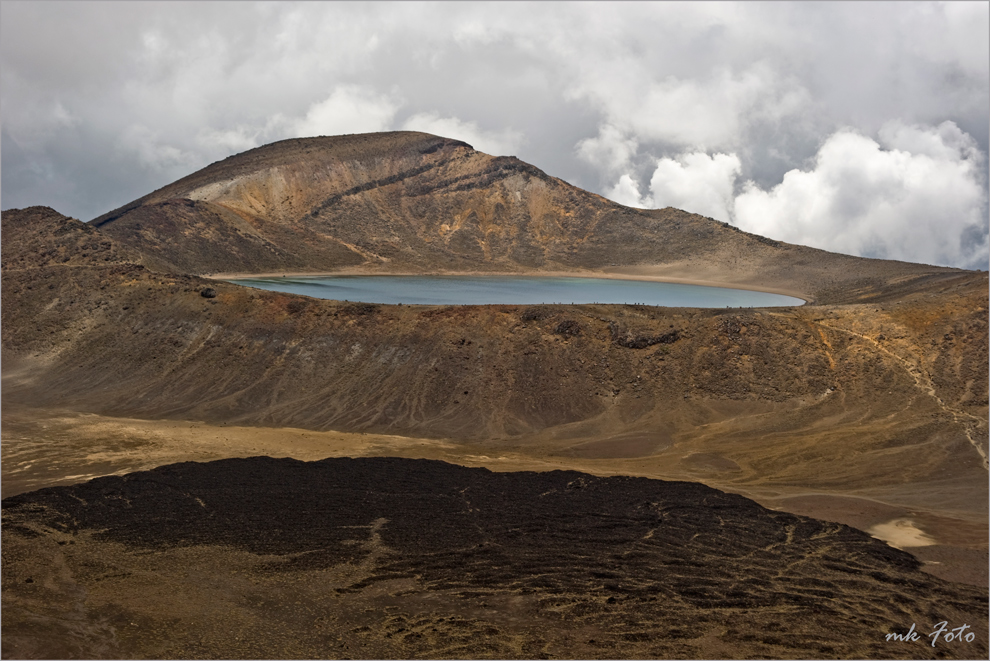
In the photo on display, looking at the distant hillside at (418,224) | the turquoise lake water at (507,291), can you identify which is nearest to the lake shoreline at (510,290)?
the turquoise lake water at (507,291)

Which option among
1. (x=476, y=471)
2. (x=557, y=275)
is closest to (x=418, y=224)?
(x=557, y=275)

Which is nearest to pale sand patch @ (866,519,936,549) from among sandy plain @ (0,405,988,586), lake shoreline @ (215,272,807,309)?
sandy plain @ (0,405,988,586)

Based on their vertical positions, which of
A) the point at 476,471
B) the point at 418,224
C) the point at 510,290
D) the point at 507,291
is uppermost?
the point at 418,224

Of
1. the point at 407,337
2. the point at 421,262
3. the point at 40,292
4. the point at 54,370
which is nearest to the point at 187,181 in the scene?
the point at 421,262

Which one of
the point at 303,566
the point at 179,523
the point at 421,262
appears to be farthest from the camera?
the point at 421,262

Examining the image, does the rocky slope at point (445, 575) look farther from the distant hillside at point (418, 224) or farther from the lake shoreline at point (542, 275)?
the distant hillside at point (418, 224)

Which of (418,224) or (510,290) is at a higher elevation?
(418,224)

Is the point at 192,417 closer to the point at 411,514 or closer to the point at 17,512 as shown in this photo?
the point at 17,512

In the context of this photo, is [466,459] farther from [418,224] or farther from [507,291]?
[418,224]
